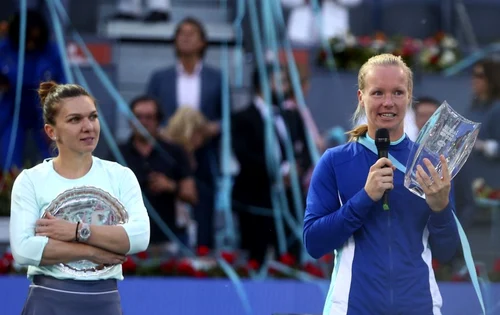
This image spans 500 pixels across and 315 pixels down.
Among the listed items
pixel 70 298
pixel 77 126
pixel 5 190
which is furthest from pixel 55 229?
pixel 5 190

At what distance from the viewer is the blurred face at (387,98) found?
12.2 ft

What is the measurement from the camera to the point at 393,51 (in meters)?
10.1

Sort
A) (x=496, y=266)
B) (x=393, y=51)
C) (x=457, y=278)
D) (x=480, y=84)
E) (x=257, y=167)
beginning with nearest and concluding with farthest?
(x=457, y=278) < (x=496, y=266) < (x=257, y=167) < (x=480, y=84) < (x=393, y=51)

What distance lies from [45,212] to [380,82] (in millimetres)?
1213

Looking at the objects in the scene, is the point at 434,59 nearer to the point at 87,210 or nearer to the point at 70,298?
the point at 87,210

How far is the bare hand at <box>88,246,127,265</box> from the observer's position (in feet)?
12.8

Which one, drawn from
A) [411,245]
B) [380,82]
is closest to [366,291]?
[411,245]

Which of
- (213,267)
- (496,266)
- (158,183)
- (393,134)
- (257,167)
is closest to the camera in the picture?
(393,134)

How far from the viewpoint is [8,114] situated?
7949 millimetres

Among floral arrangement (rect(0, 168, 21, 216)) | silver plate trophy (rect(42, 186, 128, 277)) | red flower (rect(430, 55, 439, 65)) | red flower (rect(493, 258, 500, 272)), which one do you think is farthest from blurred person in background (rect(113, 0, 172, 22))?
silver plate trophy (rect(42, 186, 128, 277))

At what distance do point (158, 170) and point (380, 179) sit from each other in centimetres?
375

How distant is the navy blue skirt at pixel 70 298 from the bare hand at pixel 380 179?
100 centimetres

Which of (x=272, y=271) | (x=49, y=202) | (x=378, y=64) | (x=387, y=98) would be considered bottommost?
(x=272, y=271)

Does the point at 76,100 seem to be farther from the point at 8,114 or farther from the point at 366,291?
the point at 8,114
